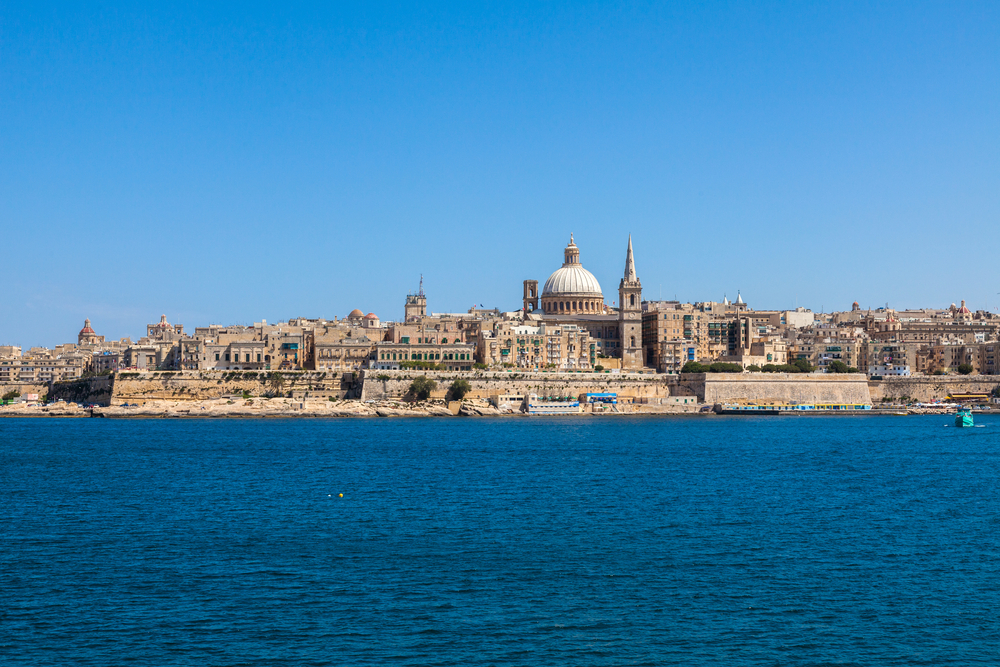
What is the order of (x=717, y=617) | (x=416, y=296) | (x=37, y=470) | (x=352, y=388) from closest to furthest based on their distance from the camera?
(x=717, y=617)
(x=37, y=470)
(x=352, y=388)
(x=416, y=296)

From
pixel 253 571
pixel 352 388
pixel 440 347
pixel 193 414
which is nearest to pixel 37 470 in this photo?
pixel 253 571

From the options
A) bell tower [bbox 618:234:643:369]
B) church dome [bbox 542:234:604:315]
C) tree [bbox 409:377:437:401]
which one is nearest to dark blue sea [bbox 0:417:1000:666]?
tree [bbox 409:377:437:401]

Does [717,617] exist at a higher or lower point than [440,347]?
lower

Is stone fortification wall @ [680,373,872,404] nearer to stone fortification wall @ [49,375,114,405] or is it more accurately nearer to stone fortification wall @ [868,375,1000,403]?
stone fortification wall @ [868,375,1000,403]

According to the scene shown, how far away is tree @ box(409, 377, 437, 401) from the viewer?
60.2 meters

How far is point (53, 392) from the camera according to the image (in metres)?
67.2

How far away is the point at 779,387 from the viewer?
63.9 metres

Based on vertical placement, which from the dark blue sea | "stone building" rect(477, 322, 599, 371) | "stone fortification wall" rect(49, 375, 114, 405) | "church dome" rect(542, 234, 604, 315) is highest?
"church dome" rect(542, 234, 604, 315)

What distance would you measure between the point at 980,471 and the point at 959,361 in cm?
4957

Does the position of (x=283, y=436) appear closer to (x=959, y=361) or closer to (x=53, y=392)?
(x=53, y=392)

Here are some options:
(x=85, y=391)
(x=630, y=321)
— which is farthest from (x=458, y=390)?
(x=85, y=391)

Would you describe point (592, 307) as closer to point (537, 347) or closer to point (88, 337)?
point (537, 347)

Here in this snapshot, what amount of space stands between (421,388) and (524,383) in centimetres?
591

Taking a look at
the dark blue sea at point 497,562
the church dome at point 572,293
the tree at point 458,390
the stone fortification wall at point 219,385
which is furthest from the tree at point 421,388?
the dark blue sea at point 497,562
